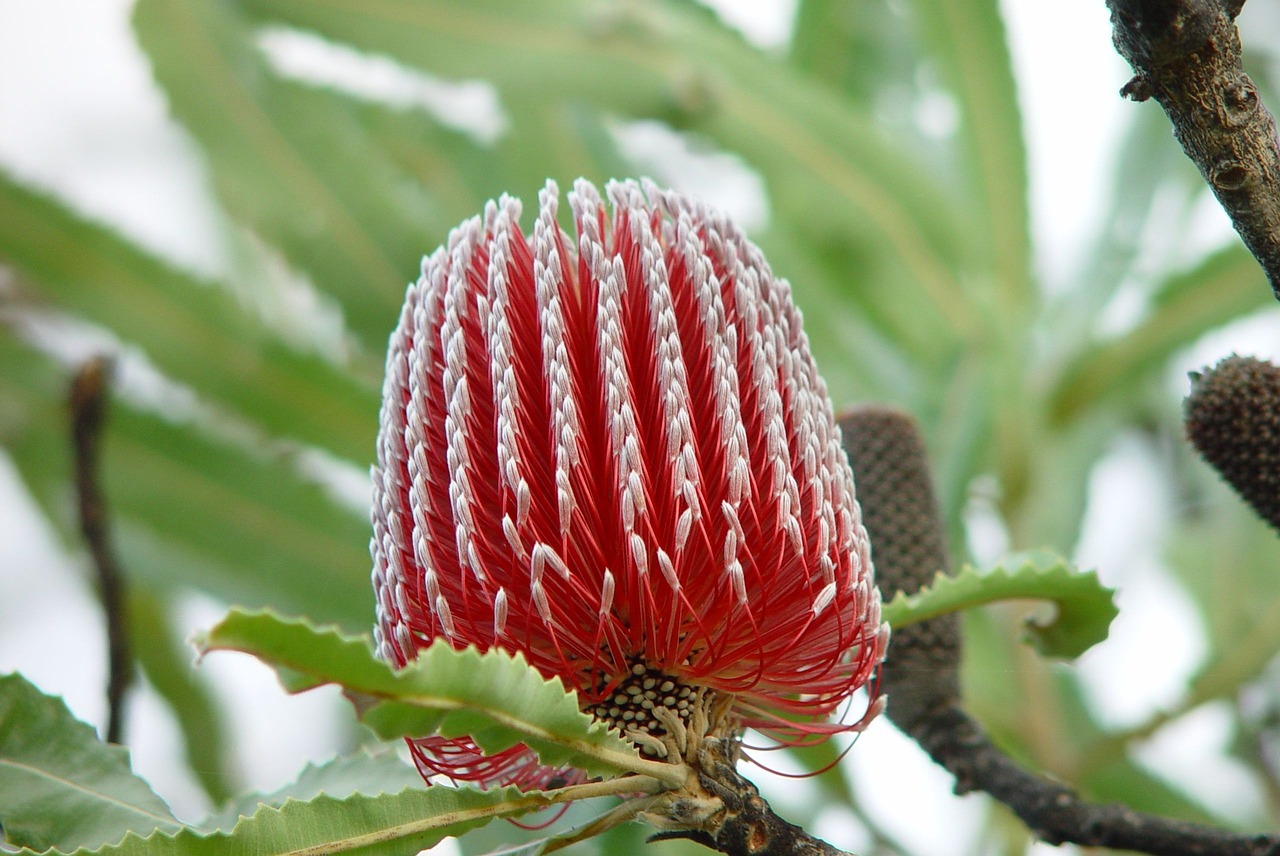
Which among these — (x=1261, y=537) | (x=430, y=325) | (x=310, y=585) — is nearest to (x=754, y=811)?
(x=430, y=325)

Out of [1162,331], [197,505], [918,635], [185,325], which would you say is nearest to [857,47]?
[1162,331]

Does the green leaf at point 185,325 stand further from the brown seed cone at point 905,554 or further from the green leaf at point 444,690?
the green leaf at point 444,690

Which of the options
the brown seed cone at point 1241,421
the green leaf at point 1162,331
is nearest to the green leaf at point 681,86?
the green leaf at point 1162,331

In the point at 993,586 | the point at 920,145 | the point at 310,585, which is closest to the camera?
the point at 993,586

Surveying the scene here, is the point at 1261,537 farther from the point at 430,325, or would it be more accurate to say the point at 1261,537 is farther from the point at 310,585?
the point at 430,325

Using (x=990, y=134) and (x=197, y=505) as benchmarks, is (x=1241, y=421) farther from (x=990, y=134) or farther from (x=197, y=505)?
(x=197, y=505)

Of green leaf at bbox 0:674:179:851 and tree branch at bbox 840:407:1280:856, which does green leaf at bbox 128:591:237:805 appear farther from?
tree branch at bbox 840:407:1280:856
